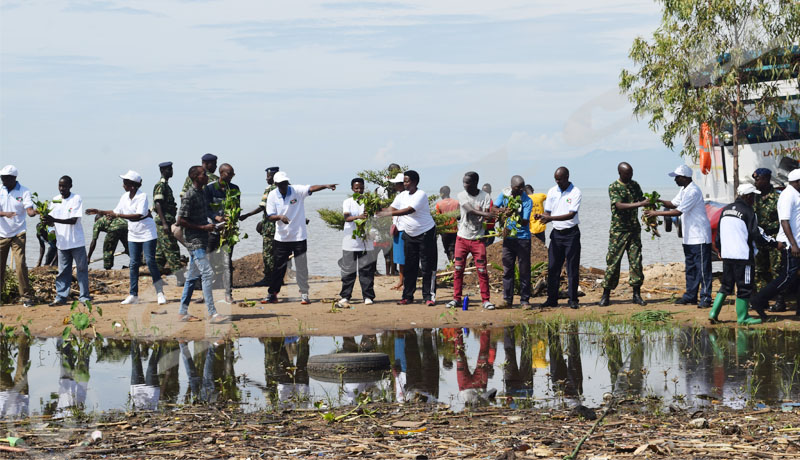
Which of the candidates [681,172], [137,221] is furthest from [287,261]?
[681,172]

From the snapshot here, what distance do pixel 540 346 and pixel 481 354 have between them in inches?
33.2

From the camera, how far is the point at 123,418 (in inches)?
271

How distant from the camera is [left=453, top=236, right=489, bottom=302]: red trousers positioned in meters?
12.8

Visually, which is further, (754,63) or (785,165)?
(754,63)

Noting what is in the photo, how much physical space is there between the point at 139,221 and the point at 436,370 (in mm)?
6292

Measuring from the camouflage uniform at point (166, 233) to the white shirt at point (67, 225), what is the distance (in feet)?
4.13

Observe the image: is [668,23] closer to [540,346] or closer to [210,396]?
[540,346]

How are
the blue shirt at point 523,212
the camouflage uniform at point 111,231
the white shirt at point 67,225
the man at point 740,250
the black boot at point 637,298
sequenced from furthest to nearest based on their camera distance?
1. the camouflage uniform at point 111,231
2. the white shirt at point 67,225
3. the black boot at point 637,298
4. the blue shirt at point 523,212
5. the man at point 740,250

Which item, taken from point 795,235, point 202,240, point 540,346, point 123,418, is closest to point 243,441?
point 123,418

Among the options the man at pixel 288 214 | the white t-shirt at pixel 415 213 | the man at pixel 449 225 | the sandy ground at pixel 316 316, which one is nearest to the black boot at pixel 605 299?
the sandy ground at pixel 316 316

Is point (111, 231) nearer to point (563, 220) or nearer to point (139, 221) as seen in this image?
point (139, 221)

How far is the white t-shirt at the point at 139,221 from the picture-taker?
13.0m

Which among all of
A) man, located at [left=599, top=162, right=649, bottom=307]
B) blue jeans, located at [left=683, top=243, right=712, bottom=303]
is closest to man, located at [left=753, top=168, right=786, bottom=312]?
blue jeans, located at [left=683, top=243, right=712, bottom=303]

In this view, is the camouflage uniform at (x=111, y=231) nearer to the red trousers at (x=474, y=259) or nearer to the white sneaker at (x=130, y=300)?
the white sneaker at (x=130, y=300)
